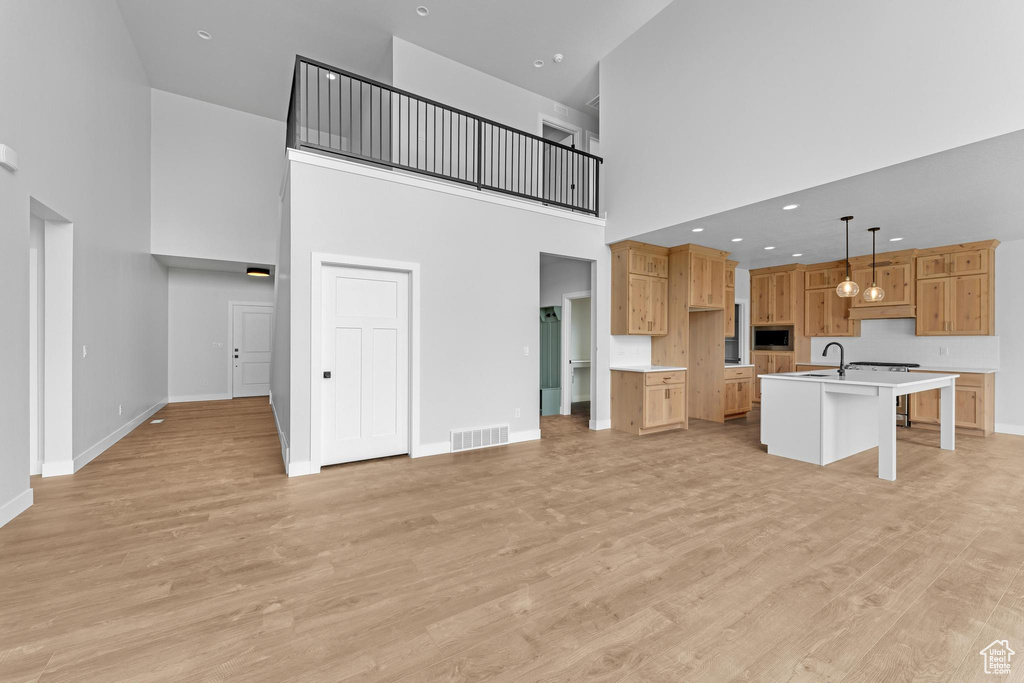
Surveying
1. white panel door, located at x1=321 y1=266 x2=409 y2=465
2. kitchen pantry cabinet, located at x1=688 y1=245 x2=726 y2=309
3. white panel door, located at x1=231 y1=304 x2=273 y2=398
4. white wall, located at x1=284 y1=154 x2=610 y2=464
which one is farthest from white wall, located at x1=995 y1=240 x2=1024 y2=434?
white panel door, located at x1=231 y1=304 x2=273 y2=398

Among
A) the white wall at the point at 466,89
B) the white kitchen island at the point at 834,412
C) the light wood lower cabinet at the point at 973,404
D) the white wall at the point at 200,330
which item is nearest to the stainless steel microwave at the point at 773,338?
the light wood lower cabinet at the point at 973,404

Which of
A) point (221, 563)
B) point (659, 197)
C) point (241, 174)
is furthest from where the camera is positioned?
point (241, 174)

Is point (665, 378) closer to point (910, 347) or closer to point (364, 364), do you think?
point (364, 364)

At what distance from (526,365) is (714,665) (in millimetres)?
3840

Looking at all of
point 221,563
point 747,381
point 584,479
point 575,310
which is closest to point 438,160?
point 575,310

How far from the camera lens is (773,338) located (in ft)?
26.5

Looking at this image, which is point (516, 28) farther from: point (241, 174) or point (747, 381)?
point (747, 381)

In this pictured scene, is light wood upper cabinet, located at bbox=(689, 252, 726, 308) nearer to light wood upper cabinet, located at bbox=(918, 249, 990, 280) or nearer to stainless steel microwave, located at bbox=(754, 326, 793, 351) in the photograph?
stainless steel microwave, located at bbox=(754, 326, 793, 351)

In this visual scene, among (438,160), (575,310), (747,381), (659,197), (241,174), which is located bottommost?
(747,381)

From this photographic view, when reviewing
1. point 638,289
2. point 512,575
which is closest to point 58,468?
point 512,575

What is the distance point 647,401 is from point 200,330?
339 inches

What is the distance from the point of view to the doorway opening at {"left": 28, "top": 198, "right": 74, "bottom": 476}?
3.73m

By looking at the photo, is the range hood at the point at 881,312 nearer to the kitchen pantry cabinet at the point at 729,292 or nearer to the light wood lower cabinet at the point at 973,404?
the light wood lower cabinet at the point at 973,404

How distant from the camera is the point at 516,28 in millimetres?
5363
